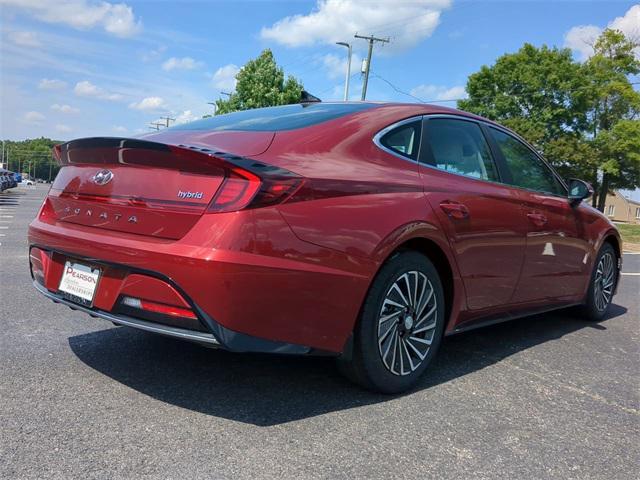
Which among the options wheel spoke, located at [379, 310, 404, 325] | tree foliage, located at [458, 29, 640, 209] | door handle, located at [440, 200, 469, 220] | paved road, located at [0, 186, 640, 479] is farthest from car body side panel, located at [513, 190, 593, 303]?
tree foliage, located at [458, 29, 640, 209]

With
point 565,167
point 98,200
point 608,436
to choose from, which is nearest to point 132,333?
point 98,200

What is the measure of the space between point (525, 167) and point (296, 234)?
2538mm

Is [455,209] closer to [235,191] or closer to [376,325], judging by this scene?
[376,325]

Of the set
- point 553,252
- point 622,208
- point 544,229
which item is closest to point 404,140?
point 544,229

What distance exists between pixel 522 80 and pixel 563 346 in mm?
40562

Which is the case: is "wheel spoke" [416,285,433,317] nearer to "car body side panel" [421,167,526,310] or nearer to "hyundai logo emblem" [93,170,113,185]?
"car body side panel" [421,167,526,310]

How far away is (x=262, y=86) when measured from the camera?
2947cm

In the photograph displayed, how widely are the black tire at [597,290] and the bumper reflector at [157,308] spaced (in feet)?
12.8

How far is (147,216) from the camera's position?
99.9 inches

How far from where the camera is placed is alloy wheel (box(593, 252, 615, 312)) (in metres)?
5.14

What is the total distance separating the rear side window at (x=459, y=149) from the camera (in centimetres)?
340

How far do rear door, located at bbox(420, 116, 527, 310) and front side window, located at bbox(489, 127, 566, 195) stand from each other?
0.22m

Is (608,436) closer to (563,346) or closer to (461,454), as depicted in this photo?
(461,454)

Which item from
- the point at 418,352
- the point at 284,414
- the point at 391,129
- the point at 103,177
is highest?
the point at 391,129
